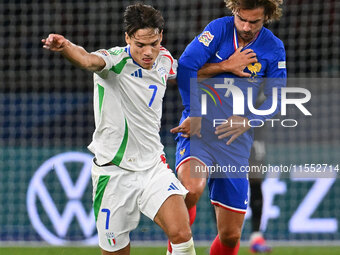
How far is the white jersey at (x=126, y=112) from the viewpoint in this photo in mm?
4531

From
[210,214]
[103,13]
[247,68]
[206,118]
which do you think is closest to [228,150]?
[206,118]

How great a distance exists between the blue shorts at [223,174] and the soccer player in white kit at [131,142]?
500 millimetres

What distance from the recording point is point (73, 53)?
4.11 metres

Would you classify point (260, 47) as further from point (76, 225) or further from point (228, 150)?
point (76, 225)

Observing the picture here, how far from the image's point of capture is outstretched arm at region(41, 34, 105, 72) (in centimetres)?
394

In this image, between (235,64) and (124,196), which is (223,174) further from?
(124,196)

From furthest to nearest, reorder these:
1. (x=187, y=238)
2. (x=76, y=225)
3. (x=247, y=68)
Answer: (x=76, y=225) → (x=247, y=68) → (x=187, y=238)

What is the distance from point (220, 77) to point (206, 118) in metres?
0.32

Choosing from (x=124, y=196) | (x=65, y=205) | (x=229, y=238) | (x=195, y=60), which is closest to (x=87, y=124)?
(x=65, y=205)

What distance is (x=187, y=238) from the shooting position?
4.42 meters

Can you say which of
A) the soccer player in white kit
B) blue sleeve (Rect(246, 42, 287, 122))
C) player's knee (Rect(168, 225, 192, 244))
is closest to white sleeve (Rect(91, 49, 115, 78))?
the soccer player in white kit

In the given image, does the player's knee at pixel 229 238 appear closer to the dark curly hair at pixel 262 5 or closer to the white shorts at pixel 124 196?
the white shorts at pixel 124 196

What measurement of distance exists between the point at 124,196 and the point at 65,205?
12.8ft

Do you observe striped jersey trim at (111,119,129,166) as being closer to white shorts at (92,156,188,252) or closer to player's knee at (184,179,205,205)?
white shorts at (92,156,188,252)
